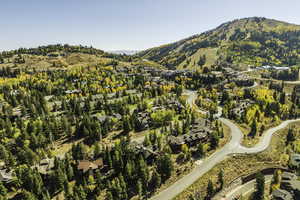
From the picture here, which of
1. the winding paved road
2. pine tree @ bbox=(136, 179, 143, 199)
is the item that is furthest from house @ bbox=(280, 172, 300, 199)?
pine tree @ bbox=(136, 179, 143, 199)

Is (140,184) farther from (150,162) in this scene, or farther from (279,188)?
(279,188)

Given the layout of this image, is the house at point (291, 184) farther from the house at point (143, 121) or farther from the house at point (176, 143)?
the house at point (143, 121)

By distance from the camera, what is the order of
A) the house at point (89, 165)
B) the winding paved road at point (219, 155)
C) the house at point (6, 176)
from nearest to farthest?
the winding paved road at point (219, 155) → the house at point (6, 176) → the house at point (89, 165)

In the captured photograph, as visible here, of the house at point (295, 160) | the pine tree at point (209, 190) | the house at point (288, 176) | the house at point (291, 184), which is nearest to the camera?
the pine tree at point (209, 190)

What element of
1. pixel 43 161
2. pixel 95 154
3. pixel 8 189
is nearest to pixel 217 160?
pixel 95 154

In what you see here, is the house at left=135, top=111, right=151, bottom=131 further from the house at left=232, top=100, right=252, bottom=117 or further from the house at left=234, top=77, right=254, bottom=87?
the house at left=234, top=77, right=254, bottom=87

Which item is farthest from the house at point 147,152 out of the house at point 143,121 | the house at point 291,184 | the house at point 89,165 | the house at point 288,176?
the house at point 288,176

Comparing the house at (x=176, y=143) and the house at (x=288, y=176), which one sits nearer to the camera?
the house at (x=288, y=176)

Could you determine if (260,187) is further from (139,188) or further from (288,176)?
(139,188)
